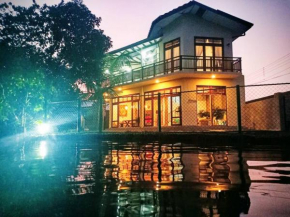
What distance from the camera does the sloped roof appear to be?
16.2 m

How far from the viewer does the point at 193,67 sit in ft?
55.2

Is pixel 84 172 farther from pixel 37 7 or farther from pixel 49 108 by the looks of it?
pixel 37 7

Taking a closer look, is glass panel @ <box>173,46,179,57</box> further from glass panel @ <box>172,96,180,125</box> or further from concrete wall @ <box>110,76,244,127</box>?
glass panel @ <box>172,96,180,125</box>

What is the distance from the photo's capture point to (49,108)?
12.4 m

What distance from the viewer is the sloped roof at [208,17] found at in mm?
16188

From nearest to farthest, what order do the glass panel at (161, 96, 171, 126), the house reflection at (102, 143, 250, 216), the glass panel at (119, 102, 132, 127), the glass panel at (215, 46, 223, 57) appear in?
1. the house reflection at (102, 143, 250, 216)
2. the glass panel at (215, 46, 223, 57)
3. the glass panel at (161, 96, 171, 126)
4. the glass panel at (119, 102, 132, 127)

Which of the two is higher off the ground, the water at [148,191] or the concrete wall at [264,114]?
the concrete wall at [264,114]

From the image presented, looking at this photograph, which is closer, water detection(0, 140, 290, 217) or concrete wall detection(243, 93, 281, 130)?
water detection(0, 140, 290, 217)

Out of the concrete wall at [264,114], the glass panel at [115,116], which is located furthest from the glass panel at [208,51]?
the glass panel at [115,116]

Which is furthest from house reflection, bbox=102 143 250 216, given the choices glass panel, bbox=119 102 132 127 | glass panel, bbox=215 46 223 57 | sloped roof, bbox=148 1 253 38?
glass panel, bbox=119 102 132 127

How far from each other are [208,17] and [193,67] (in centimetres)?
→ 407

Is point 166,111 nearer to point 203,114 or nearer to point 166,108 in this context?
point 166,108

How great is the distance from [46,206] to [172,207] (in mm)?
1058

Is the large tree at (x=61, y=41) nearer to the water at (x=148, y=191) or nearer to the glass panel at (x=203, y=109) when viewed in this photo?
the glass panel at (x=203, y=109)
